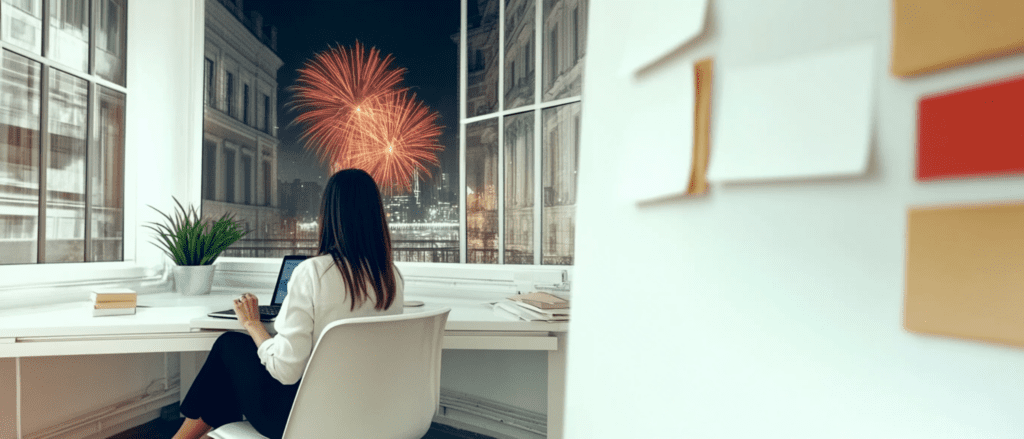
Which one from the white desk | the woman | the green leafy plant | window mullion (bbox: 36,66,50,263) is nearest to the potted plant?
the green leafy plant

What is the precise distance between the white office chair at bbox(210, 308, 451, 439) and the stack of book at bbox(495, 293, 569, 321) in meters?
0.51

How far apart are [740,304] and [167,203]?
10.3ft

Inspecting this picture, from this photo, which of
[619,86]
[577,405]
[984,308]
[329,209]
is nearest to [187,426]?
[329,209]

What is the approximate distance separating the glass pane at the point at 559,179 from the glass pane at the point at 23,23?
2.12m

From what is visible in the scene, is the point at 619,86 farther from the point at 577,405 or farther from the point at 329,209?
the point at 329,209

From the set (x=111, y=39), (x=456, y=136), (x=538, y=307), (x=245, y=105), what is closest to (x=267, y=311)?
(x=538, y=307)

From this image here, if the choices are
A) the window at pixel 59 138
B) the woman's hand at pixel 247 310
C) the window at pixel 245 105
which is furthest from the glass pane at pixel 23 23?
the woman's hand at pixel 247 310

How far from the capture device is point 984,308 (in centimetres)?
18

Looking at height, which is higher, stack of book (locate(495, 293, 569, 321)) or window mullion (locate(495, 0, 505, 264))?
window mullion (locate(495, 0, 505, 264))

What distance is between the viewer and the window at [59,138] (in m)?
2.11

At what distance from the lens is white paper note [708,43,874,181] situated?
8.0 inches

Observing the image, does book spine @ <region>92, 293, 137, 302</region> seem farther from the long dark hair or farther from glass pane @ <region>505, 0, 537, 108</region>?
glass pane @ <region>505, 0, 537, 108</region>

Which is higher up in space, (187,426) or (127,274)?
(127,274)

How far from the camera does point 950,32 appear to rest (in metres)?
0.19
